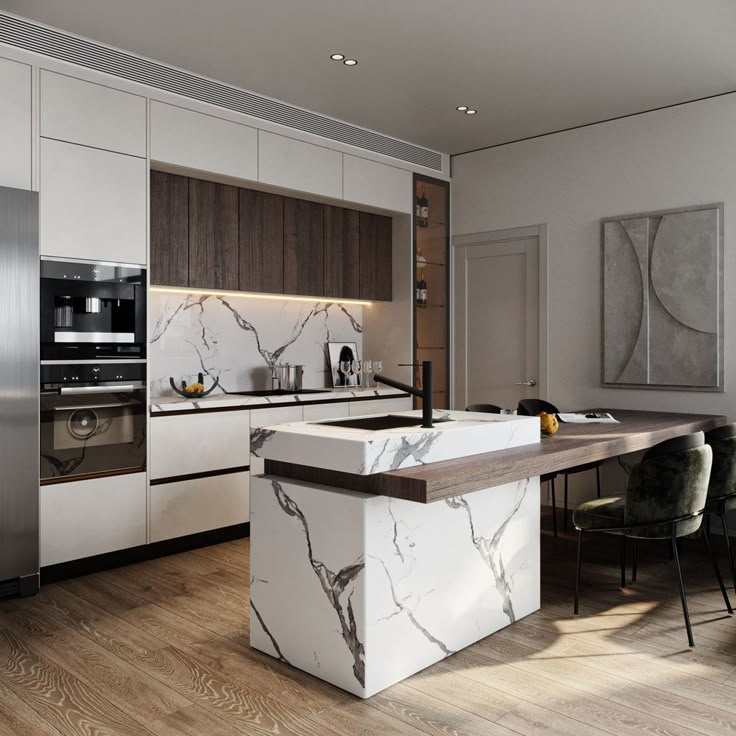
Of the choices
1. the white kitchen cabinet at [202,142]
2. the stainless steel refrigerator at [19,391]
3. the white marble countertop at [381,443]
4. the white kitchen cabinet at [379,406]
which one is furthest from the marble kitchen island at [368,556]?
the white kitchen cabinet at [379,406]

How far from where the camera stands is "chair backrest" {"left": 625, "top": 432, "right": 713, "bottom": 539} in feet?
9.86

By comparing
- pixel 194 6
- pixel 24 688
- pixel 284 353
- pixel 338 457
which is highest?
pixel 194 6

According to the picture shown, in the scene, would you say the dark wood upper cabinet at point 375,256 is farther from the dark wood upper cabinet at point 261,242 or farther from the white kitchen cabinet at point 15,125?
the white kitchen cabinet at point 15,125

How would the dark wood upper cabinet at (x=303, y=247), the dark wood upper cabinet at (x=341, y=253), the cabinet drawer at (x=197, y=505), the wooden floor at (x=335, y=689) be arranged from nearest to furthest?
the wooden floor at (x=335, y=689) < the cabinet drawer at (x=197, y=505) < the dark wood upper cabinet at (x=303, y=247) < the dark wood upper cabinet at (x=341, y=253)

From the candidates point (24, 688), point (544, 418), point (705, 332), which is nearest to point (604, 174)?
point (705, 332)

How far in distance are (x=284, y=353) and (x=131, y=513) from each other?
6.45ft

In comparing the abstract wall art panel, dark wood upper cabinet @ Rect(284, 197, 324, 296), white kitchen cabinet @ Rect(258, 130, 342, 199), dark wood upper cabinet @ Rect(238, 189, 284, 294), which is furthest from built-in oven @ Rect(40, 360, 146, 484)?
the abstract wall art panel

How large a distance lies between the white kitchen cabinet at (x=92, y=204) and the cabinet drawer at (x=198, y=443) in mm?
993

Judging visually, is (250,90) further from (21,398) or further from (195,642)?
(195,642)

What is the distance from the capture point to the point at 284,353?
5688mm

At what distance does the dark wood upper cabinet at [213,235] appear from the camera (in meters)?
4.68

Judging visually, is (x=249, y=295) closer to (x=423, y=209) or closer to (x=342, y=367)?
(x=342, y=367)

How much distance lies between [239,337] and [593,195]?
9.20 ft

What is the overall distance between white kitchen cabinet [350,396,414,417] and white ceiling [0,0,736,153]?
211cm
